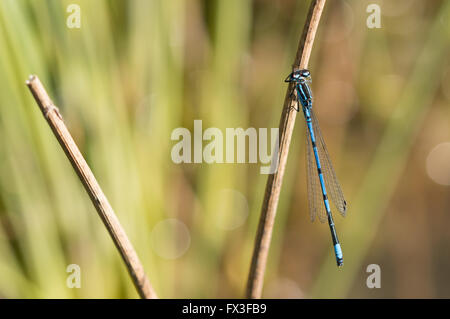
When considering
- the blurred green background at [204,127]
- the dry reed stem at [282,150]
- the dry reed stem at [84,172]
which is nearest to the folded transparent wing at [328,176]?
the blurred green background at [204,127]

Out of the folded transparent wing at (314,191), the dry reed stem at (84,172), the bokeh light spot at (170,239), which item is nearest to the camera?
the dry reed stem at (84,172)

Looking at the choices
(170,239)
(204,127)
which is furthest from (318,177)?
(170,239)

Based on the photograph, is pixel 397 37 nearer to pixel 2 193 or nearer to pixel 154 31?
pixel 154 31

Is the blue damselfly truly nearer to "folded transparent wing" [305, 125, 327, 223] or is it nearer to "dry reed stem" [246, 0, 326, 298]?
"folded transparent wing" [305, 125, 327, 223]

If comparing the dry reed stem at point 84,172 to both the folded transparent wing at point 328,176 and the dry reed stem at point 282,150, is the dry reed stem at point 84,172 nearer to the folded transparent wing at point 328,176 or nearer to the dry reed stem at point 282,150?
the dry reed stem at point 282,150

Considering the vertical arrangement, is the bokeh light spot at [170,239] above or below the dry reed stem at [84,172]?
below

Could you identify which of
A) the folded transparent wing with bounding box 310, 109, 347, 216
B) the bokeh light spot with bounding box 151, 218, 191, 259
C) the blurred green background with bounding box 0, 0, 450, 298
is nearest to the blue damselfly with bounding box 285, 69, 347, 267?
the folded transparent wing with bounding box 310, 109, 347, 216
